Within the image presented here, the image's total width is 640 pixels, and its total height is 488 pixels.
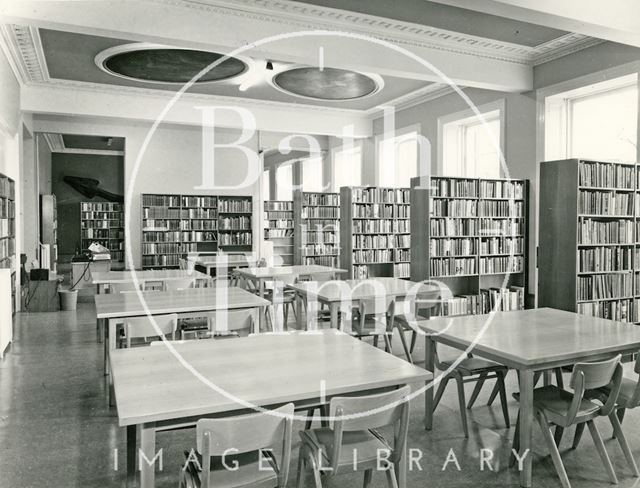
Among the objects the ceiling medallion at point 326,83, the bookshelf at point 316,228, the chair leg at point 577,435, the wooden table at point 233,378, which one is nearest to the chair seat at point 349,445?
the wooden table at point 233,378

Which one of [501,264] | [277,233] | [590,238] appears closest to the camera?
[590,238]

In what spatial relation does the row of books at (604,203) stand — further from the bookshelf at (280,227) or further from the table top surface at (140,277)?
the bookshelf at (280,227)

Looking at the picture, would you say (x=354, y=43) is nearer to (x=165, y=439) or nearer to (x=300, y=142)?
(x=165, y=439)

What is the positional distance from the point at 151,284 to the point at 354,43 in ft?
12.7

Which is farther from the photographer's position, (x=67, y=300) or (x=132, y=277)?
(x=67, y=300)

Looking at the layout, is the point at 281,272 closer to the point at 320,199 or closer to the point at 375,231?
the point at 375,231

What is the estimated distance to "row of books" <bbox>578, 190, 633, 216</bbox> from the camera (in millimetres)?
5648

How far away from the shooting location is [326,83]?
8195 mm

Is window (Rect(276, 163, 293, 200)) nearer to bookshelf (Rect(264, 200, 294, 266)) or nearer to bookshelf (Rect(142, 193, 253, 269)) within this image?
bookshelf (Rect(264, 200, 294, 266))

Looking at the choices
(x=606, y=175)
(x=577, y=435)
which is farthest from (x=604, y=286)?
(x=577, y=435)

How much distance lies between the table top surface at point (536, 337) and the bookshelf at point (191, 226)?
7884 mm

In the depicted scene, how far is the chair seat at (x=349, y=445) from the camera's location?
2195mm

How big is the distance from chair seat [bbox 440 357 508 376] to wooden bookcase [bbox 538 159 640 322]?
2671 millimetres

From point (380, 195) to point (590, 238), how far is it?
11.7 feet
